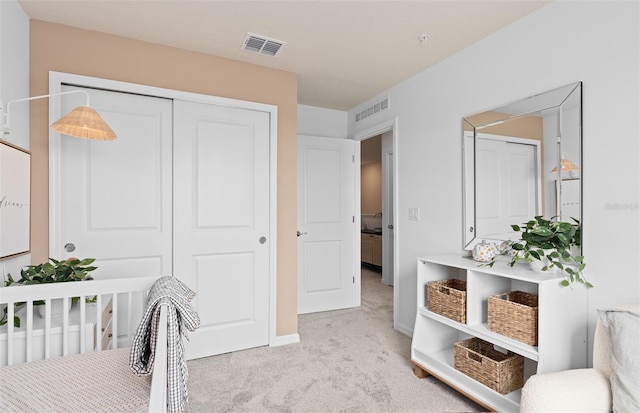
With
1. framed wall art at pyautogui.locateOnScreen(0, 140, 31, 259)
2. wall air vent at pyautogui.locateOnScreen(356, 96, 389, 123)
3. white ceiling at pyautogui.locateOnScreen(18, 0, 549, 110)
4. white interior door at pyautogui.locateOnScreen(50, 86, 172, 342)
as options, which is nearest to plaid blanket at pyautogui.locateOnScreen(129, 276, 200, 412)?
framed wall art at pyautogui.locateOnScreen(0, 140, 31, 259)

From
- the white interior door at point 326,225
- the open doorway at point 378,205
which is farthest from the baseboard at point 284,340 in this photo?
the open doorway at point 378,205

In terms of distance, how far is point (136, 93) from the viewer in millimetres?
2410

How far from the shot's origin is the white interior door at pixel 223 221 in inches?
101

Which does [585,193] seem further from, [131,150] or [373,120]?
[131,150]

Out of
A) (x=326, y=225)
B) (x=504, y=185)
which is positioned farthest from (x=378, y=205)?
(x=504, y=185)

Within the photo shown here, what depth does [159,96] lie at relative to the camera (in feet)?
8.14

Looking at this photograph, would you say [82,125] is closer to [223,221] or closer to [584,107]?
[223,221]

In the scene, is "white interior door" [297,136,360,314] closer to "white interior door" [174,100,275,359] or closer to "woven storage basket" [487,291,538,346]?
"white interior door" [174,100,275,359]

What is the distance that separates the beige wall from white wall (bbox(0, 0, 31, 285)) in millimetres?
72

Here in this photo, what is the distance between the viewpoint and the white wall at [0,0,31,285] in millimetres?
1768

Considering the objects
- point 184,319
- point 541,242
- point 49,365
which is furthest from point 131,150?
point 541,242

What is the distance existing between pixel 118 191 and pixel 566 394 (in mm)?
2718

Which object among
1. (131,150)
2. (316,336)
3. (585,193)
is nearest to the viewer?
(585,193)

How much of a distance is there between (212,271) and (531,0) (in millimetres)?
2782
